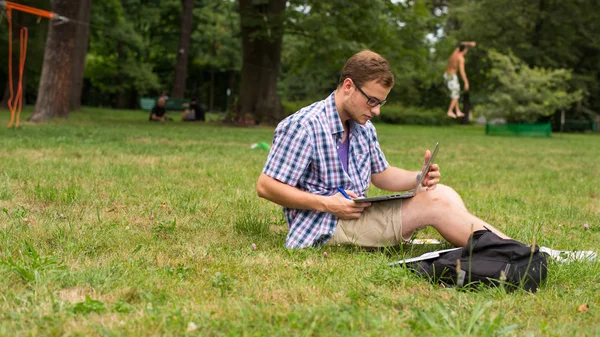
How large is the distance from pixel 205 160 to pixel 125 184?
2.91 metres

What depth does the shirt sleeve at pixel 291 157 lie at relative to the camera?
3881 mm

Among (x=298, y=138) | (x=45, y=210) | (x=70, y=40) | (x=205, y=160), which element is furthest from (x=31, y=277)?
(x=70, y=40)

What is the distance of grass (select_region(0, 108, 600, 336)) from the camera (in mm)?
2637

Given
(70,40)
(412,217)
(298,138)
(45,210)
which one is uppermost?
(70,40)

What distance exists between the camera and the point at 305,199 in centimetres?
385

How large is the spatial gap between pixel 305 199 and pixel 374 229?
520 mm

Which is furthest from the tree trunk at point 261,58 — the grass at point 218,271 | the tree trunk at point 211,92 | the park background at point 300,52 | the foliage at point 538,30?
the tree trunk at point 211,92

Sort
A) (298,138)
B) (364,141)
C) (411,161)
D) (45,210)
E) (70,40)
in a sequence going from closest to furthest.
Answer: (298,138), (364,141), (45,210), (411,161), (70,40)

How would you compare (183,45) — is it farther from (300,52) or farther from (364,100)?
(364,100)

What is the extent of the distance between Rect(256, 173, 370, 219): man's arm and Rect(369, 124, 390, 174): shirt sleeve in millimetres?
539

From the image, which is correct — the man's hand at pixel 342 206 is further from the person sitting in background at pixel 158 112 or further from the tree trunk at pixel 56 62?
the person sitting in background at pixel 158 112

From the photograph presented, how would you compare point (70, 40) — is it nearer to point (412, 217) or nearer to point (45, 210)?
point (45, 210)

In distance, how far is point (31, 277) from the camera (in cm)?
308

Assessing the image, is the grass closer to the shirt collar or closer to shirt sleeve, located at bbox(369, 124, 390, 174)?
shirt sleeve, located at bbox(369, 124, 390, 174)
